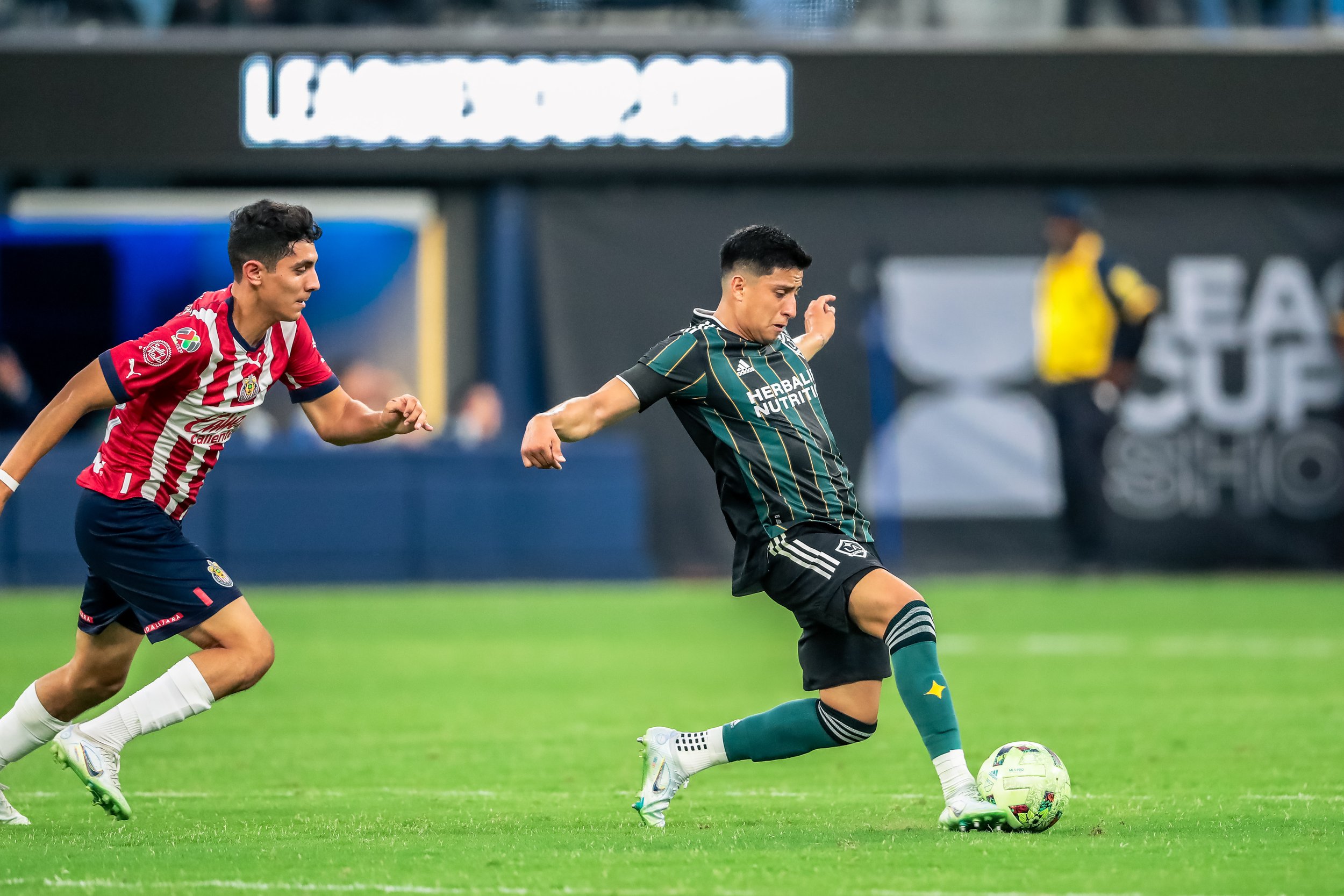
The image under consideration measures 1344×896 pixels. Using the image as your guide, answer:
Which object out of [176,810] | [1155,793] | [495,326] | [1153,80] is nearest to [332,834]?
[176,810]

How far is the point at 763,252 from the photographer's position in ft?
20.3

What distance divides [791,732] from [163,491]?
2.40 meters

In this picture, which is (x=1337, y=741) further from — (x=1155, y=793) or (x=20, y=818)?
(x=20, y=818)

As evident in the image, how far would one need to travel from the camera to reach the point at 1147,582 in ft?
60.4

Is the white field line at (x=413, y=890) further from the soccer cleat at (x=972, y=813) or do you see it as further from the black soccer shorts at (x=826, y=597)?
the black soccer shorts at (x=826, y=597)

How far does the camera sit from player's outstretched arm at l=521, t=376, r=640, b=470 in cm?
558

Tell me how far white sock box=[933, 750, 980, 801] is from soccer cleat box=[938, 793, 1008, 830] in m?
0.02

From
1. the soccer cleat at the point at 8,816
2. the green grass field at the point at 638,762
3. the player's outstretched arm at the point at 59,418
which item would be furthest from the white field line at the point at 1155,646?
the player's outstretched arm at the point at 59,418

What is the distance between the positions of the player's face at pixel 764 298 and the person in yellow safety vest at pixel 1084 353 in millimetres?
13195

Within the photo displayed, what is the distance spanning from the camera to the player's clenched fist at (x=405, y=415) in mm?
6328

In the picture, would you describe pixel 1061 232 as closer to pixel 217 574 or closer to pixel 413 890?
pixel 217 574

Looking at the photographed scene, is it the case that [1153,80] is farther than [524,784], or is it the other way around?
[1153,80]

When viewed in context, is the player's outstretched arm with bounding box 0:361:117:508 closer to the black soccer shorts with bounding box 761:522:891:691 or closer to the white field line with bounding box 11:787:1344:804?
the white field line with bounding box 11:787:1344:804

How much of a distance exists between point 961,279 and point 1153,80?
2.93m
